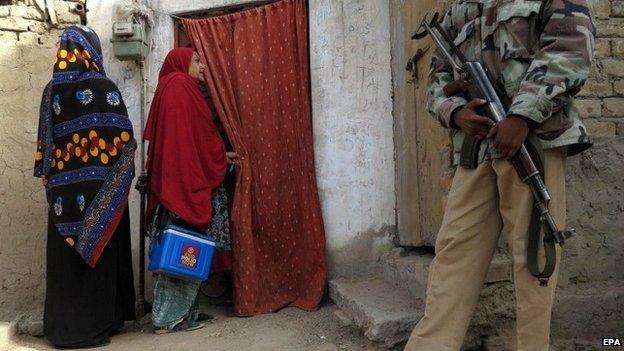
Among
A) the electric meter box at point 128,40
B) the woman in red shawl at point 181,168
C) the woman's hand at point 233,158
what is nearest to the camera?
the woman in red shawl at point 181,168

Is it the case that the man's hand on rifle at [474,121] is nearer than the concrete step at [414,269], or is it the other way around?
the man's hand on rifle at [474,121]

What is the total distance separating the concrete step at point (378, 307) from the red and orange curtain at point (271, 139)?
11.8 inches

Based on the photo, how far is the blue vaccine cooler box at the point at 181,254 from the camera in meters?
3.53

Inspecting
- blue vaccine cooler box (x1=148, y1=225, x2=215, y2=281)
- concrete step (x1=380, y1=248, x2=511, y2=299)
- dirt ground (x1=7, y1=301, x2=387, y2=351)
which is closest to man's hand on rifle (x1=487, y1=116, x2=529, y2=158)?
concrete step (x1=380, y1=248, x2=511, y2=299)

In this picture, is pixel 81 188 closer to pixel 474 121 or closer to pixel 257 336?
pixel 257 336

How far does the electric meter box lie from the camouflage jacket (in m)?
2.71

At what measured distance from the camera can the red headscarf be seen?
3.68m

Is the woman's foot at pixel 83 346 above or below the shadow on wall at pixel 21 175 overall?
below

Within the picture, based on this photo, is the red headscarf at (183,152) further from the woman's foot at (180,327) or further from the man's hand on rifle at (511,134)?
the man's hand on rifle at (511,134)

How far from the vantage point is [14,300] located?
4133 millimetres

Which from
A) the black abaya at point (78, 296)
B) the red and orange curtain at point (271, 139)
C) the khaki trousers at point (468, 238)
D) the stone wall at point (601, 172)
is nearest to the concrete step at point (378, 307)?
the red and orange curtain at point (271, 139)

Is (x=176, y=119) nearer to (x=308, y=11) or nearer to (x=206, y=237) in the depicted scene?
(x=206, y=237)

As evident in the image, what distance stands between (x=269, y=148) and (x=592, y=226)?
2.23m

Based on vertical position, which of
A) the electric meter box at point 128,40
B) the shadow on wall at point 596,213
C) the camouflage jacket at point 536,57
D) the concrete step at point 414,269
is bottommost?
the concrete step at point 414,269
